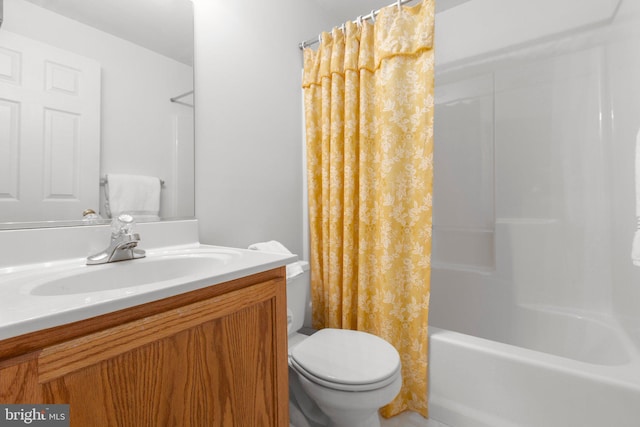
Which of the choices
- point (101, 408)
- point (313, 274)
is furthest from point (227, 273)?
point (313, 274)

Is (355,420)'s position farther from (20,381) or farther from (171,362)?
(20,381)

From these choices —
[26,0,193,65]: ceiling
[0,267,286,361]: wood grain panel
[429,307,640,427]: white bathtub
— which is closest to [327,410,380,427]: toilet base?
[429,307,640,427]: white bathtub

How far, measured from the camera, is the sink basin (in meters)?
0.74

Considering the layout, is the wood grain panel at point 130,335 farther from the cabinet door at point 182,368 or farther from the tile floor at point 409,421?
the tile floor at point 409,421

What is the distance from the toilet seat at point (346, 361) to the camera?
Result: 0.96 meters

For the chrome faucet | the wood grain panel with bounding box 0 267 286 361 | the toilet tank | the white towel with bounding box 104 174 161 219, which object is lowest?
the toilet tank

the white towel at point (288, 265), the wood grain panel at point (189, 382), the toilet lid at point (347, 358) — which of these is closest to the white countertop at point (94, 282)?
the wood grain panel at point (189, 382)

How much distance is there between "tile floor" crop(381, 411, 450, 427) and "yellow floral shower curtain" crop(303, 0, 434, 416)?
31 mm

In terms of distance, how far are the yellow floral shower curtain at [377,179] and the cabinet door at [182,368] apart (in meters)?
0.66

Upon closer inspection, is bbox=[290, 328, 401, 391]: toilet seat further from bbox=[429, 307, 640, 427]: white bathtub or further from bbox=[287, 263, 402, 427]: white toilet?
bbox=[429, 307, 640, 427]: white bathtub

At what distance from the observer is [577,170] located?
1.63 m

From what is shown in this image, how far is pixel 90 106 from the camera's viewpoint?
3.20ft

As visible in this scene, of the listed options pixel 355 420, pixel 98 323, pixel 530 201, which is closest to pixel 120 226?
pixel 98 323

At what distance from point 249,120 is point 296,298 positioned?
929 mm
